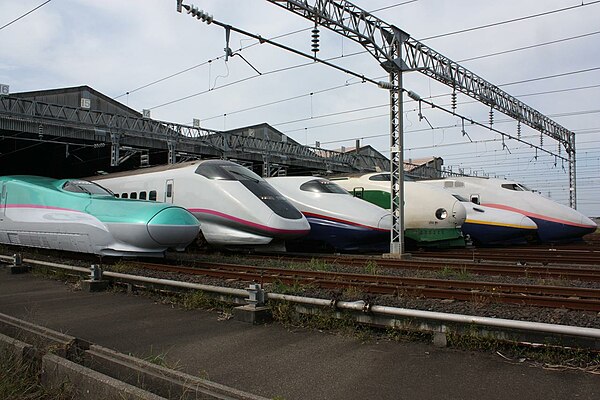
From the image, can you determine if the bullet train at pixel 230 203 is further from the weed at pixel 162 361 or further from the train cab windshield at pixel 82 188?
the weed at pixel 162 361

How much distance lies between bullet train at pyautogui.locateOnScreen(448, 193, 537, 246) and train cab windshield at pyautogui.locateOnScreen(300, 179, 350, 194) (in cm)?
572

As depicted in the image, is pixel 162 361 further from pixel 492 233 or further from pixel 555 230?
pixel 555 230

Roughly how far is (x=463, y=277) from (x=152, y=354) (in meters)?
6.52

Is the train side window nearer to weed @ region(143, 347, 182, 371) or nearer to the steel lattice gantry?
the steel lattice gantry

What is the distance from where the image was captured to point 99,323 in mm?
5738

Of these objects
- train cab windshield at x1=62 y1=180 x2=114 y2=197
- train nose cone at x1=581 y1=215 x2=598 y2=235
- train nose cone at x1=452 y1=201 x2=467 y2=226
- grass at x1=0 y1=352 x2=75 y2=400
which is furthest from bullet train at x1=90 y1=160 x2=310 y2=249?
train nose cone at x1=581 y1=215 x2=598 y2=235

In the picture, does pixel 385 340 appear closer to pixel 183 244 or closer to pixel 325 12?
pixel 183 244

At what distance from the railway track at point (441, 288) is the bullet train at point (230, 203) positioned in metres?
2.02

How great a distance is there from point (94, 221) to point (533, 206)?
1611 cm

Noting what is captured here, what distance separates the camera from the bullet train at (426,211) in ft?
51.1

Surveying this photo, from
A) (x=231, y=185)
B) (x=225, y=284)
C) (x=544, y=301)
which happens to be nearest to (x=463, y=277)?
(x=544, y=301)

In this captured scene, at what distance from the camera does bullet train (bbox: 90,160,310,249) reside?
11.8 meters

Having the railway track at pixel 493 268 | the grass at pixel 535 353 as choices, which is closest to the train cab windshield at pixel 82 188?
the railway track at pixel 493 268

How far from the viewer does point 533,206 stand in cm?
1875
